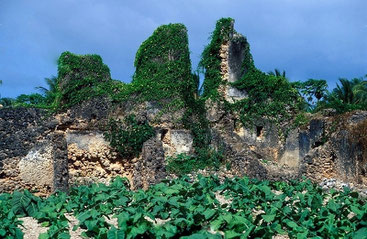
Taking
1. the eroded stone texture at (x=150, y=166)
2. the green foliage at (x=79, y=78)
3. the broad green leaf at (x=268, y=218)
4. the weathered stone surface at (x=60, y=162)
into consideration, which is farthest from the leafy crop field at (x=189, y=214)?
the green foliage at (x=79, y=78)

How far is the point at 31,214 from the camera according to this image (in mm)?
7176

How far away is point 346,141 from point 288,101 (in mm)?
6648

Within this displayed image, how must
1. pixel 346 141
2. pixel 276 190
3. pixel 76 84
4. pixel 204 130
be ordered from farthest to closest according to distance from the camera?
pixel 204 130 → pixel 76 84 → pixel 346 141 → pixel 276 190

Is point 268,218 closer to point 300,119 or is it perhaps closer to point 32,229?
point 32,229

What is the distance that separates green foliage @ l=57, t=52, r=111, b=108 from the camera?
15977 millimetres

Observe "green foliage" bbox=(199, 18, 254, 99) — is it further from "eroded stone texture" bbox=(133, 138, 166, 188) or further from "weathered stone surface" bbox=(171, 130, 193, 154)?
"eroded stone texture" bbox=(133, 138, 166, 188)

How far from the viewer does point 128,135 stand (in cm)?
1523

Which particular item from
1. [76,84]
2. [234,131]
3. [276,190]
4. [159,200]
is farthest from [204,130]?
[159,200]

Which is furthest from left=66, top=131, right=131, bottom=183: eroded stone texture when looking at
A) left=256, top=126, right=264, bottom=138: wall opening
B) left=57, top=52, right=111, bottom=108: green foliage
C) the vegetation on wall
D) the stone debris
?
the stone debris

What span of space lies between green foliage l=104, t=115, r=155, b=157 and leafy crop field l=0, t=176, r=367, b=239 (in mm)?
6525

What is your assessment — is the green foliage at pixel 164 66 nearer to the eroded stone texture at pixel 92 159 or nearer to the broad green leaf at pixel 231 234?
the eroded stone texture at pixel 92 159

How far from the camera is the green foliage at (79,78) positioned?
1598 cm

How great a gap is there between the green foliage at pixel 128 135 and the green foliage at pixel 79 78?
153cm

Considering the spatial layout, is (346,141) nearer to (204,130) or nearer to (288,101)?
(204,130)
